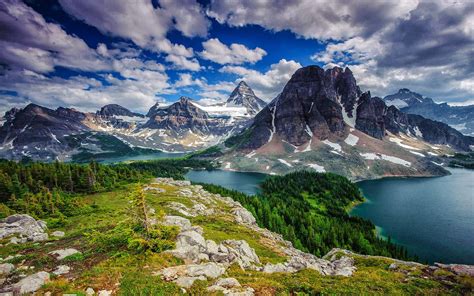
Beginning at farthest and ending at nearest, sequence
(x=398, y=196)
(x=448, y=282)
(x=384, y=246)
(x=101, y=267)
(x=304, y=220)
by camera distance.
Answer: (x=398, y=196) → (x=304, y=220) → (x=384, y=246) → (x=448, y=282) → (x=101, y=267)

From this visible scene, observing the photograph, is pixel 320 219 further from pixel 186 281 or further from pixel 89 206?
pixel 186 281

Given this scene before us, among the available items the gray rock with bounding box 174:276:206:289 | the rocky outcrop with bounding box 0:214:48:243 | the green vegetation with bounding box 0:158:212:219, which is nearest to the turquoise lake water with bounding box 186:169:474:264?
the gray rock with bounding box 174:276:206:289

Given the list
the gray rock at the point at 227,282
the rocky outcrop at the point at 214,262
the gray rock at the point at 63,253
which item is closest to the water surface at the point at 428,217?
the rocky outcrop at the point at 214,262

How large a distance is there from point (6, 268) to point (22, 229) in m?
17.3

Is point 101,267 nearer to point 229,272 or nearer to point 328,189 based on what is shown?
point 229,272

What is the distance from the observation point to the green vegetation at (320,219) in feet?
218

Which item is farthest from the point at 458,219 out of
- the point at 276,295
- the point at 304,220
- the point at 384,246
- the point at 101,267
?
the point at 101,267

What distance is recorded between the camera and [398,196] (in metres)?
133

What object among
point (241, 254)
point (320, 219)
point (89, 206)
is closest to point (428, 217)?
point (320, 219)

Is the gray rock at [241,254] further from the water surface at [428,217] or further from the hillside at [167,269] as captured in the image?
the water surface at [428,217]

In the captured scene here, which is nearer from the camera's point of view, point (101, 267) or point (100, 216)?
point (101, 267)

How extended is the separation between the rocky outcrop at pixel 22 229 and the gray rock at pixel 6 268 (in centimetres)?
1094

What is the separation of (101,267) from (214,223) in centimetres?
2671

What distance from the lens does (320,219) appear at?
8750cm
